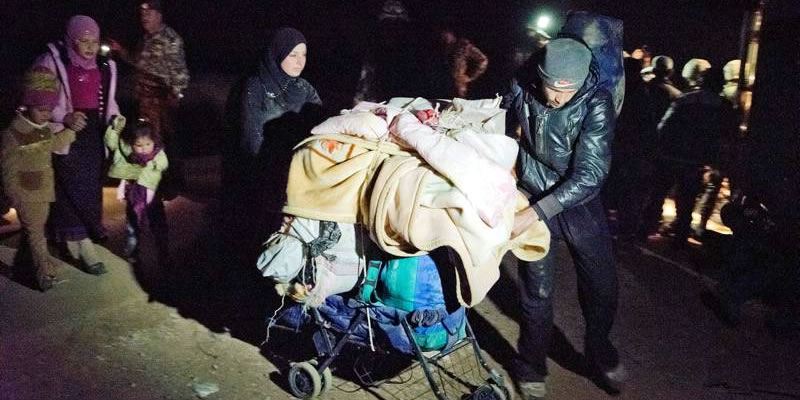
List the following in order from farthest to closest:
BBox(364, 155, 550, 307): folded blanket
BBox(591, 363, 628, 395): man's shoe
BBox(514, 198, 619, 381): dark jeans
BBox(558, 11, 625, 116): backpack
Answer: BBox(591, 363, 628, 395): man's shoe < BBox(514, 198, 619, 381): dark jeans < BBox(558, 11, 625, 116): backpack < BBox(364, 155, 550, 307): folded blanket

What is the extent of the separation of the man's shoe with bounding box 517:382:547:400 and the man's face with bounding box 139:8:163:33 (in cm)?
513

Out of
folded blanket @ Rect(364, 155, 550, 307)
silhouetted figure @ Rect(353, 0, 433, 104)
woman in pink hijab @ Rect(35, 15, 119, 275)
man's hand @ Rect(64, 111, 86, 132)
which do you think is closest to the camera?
folded blanket @ Rect(364, 155, 550, 307)

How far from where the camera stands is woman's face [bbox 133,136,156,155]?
5.27 metres

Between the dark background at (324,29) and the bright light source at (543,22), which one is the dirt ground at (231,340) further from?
the bright light source at (543,22)

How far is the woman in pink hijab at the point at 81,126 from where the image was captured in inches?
200

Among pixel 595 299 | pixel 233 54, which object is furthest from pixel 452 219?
pixel 233 54

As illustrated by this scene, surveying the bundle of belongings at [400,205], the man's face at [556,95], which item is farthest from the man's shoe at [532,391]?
the man's face at [556,95]

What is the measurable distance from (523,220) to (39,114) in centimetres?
382

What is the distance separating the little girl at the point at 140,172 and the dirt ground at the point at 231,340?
426mm

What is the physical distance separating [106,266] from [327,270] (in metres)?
3.06

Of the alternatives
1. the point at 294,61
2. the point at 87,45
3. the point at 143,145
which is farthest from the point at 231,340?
the point at 87,45

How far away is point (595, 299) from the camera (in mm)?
3928

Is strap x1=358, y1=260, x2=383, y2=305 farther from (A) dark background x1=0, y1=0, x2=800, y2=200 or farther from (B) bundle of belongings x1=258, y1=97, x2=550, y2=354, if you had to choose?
(A) dark background x1=0, y1=0, x2=800, y2=200

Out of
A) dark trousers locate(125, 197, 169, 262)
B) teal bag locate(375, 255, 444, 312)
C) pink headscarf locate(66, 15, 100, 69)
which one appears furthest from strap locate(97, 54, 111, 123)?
teal bag locate(375, 255, 444, 312)
